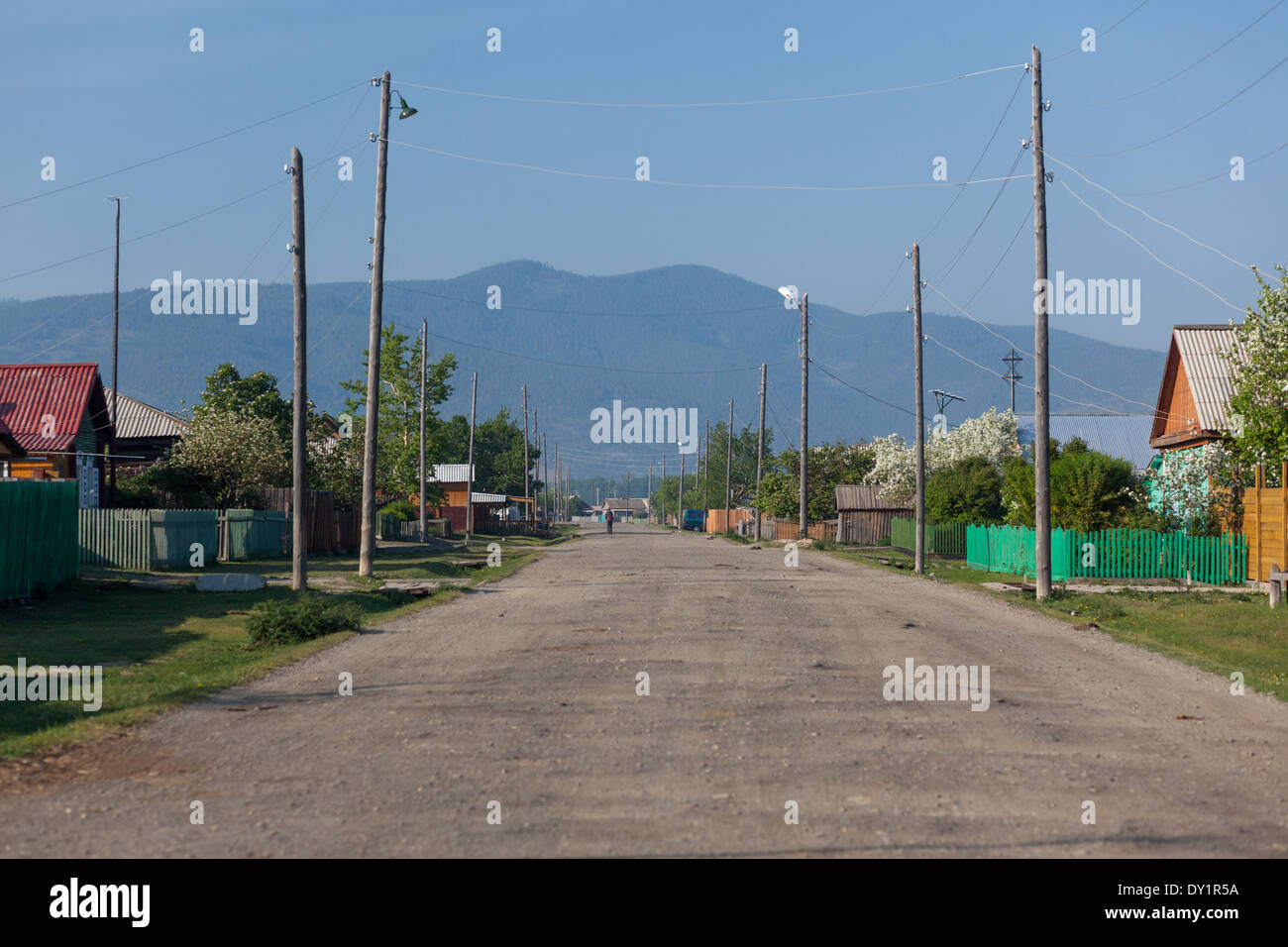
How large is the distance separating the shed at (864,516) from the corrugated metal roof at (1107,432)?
1365cm

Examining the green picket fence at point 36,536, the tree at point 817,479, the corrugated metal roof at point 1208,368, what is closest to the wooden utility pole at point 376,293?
the green picket fence at point 36,536

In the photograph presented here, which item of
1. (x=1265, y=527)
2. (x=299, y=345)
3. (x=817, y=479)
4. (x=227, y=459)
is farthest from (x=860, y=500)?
(x=299, y=345)

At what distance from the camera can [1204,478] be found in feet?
112

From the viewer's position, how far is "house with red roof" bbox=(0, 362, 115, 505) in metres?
41.2

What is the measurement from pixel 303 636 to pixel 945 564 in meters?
29.1

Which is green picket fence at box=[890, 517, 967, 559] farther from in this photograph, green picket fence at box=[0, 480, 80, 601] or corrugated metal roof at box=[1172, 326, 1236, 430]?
green picket fence at box=[0, 480, 80, 601]

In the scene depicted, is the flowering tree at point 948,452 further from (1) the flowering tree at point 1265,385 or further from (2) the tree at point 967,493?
(1) the flowering tree at point 1265,385

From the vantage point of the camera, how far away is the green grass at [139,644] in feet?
35.8

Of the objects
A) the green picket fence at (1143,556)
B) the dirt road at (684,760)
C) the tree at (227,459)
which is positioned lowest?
the dirt road at (684,760)

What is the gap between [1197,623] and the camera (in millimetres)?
20047

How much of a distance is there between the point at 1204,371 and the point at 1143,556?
41.1ft

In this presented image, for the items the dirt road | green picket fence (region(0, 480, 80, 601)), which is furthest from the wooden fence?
green picket fence (region(0, 480, 80, 601))

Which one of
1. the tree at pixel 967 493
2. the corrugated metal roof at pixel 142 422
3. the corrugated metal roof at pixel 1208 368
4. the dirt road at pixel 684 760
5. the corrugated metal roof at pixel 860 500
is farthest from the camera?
the corrugated metal roof at pixel 860 500
